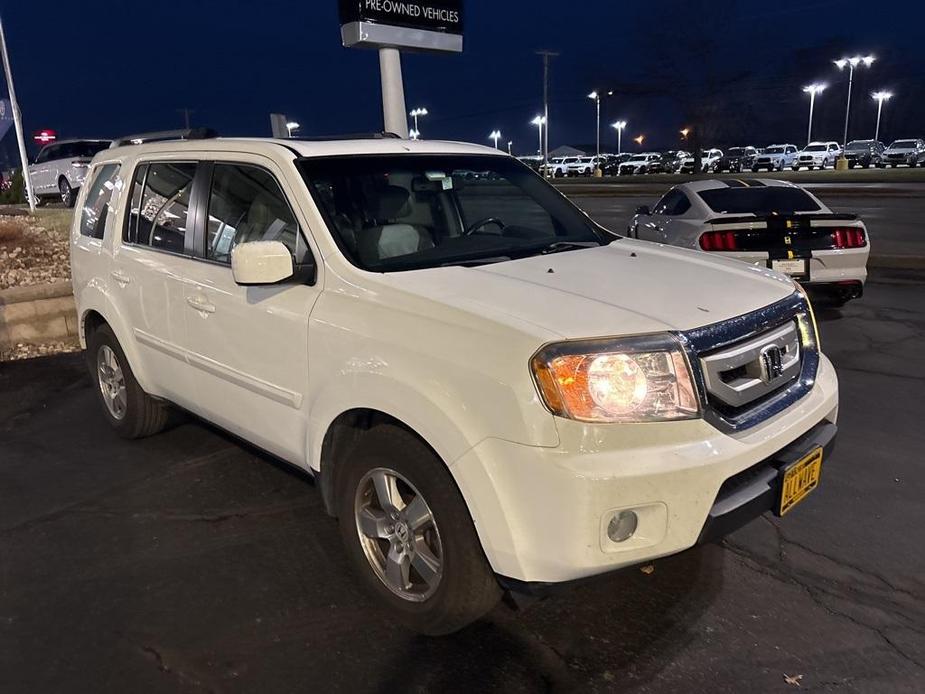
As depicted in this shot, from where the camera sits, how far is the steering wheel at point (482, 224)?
Answer: 399 cm

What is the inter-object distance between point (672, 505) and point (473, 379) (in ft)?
2.51

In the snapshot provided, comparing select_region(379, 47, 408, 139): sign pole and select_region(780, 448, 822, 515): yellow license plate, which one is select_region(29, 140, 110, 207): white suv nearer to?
select_region(379, 47, 408, 139): sign pole

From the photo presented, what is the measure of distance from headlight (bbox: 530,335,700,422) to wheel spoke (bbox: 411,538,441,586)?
88cm

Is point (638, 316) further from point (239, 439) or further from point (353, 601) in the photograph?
point (239, 439)

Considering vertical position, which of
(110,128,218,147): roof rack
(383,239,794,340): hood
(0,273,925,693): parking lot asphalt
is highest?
(110,128,218,147): roof rack

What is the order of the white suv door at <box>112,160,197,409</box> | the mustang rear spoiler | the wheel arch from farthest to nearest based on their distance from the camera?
1. the mustang rear spoiler
2. the wheel arch
3. the white suv door at <box>112,160,197,409</box>

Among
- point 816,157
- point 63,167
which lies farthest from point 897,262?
point 816,157

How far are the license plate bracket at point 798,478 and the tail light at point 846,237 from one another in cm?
531

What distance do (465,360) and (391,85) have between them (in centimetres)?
1006

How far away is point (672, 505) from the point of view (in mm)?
2543

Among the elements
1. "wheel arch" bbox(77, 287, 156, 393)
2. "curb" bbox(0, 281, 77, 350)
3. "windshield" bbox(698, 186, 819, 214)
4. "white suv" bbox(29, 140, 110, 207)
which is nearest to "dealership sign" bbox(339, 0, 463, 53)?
"windshield" bbox(698, 186, 819, 214)

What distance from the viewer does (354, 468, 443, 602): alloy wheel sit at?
2.95 meters

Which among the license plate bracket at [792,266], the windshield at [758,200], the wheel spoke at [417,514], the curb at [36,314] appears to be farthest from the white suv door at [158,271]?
the windshield at [758,200]

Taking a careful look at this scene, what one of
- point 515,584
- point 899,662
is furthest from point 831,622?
point 515,584
